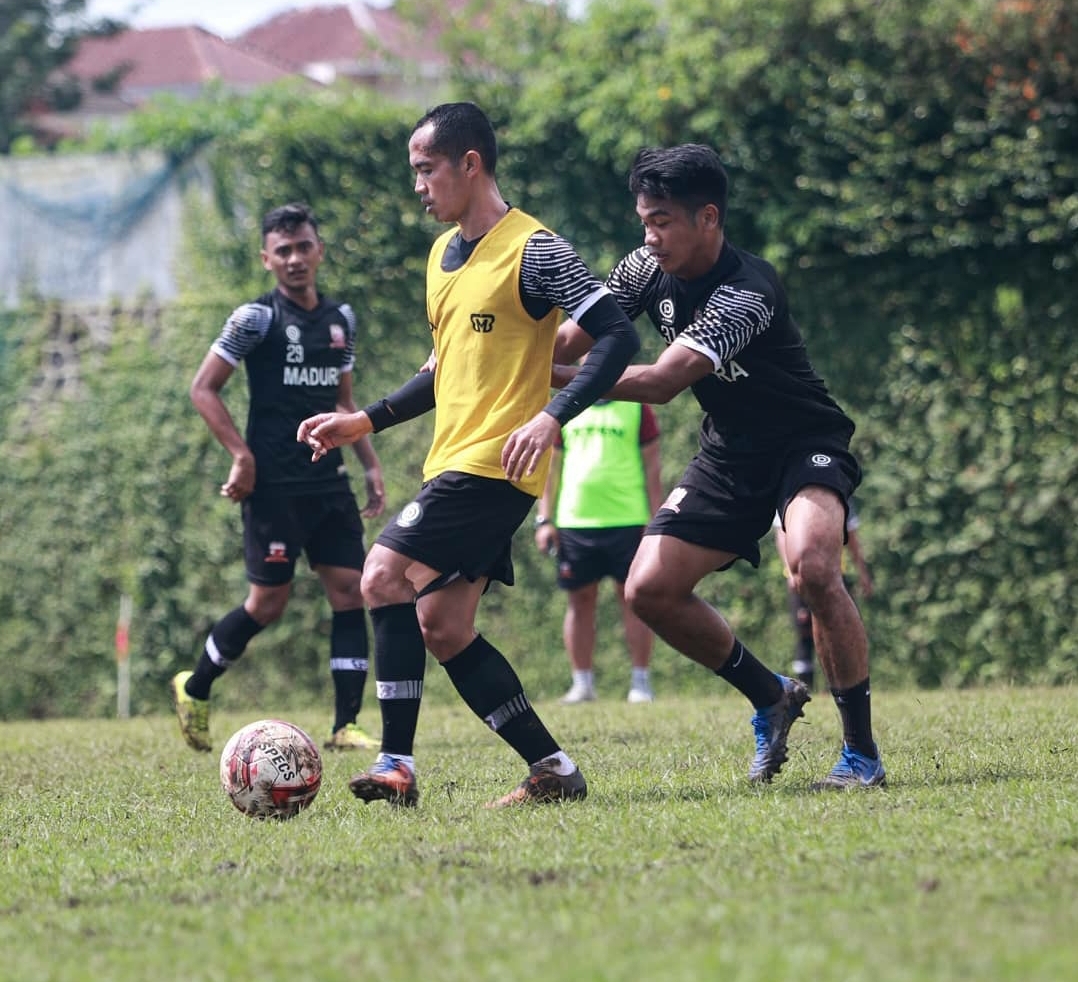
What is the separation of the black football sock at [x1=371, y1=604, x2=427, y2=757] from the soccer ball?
29 centimetres

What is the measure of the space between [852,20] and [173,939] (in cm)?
947

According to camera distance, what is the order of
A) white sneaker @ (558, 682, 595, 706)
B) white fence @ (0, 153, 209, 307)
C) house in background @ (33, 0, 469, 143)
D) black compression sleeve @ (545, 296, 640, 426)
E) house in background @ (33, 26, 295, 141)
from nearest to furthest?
black compression sleeve @ (545, 296, 640, 426), white sneaker @ (558, 682, 595, 706), white fence @ (0, 153, 209, 307), house in background @ (33, 26, 295, 141), house in background @ (33, 0, 469, 143)

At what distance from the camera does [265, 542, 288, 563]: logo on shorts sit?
27.1ft

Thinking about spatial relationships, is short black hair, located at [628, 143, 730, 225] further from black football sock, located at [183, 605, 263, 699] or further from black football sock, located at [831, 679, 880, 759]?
black football sock, located at [183, 605, 263, 699]

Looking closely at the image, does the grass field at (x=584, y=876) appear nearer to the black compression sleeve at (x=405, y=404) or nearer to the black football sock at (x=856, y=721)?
the black football sock at (x=856, y=721)

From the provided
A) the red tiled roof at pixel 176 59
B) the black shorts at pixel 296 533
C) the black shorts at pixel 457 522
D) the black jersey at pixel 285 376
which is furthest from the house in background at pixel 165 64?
the black shorts at pixel 457 522

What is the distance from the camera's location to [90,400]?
14273 millimetres

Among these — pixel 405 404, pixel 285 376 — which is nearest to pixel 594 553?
pixel 285 376

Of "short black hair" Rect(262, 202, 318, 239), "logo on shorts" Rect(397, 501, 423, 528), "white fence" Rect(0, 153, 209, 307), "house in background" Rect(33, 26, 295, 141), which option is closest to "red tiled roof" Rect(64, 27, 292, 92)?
"house in background" Rect(33, 26, 295, 141)

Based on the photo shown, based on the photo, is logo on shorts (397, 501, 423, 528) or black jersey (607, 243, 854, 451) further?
black jersey (607, 243, 854, 451)

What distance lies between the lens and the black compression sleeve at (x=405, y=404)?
5656 millimetres

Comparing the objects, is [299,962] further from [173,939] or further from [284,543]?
[284,543]

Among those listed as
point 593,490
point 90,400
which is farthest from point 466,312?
point 90,400

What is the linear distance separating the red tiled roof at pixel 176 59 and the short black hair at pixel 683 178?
3933 centimetres
